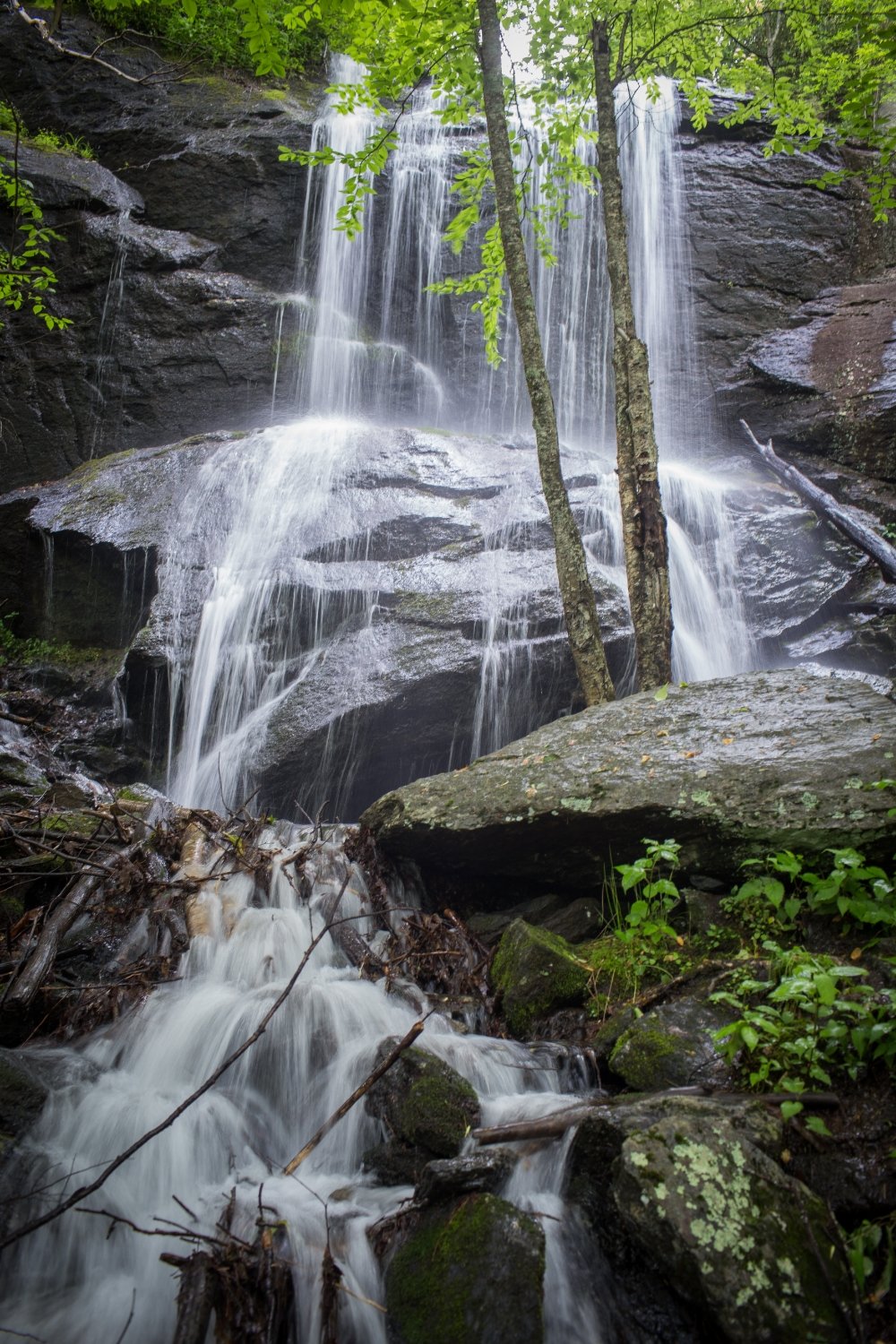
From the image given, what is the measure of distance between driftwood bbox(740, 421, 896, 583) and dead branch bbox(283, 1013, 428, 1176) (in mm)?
6859

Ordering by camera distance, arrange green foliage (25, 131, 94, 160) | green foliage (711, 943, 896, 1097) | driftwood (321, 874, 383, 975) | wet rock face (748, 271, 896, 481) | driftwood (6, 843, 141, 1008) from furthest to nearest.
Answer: green foliage (25, 131, 94, 160) → wet rock face (748, 271, 896, 481) → driftwood (321, 874, 383, 975) → driftwood (6, 843, 141, 1008) → green foliage (711, 943, 896, 1097)

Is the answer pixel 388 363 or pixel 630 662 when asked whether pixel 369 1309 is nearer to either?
pixel 630 662

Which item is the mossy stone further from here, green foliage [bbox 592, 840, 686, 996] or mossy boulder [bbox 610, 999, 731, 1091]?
green foliage [bbox 592, 840, 686, 996]

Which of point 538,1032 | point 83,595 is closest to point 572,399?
point 83,595

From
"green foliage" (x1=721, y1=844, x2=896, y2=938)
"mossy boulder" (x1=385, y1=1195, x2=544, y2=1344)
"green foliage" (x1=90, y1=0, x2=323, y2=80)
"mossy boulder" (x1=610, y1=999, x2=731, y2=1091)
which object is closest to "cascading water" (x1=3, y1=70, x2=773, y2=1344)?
"mossy boulder" (x1=385, y1=1195, x2=544, y2=1344)

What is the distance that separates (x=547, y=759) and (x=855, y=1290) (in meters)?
2.71

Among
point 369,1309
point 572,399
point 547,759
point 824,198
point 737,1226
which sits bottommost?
point 369,1309

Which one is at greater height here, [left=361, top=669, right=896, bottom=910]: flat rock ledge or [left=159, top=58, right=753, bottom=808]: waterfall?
[left=159, top=58, right=753, bottom=808]: waterfall

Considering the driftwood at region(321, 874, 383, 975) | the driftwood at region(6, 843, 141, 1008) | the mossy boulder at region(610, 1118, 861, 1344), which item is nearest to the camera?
the mossy boulder at region(610, 1118, 861, 1344)

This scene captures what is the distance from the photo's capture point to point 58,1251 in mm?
2504

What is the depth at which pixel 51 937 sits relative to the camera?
11.7 ft

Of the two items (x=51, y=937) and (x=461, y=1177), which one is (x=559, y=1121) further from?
(x=51, y=937)

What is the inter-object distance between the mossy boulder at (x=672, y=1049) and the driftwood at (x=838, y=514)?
6083 mm

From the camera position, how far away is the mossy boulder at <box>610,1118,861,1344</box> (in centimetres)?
182
